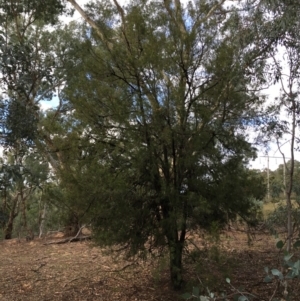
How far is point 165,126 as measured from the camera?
249 inches

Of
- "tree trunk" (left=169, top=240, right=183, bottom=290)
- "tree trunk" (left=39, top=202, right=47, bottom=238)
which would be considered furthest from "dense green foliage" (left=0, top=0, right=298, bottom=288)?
"tree trunk" (left=39, top=202, right=47, bottom=238)

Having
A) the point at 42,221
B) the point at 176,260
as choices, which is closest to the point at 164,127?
the point at 176,260

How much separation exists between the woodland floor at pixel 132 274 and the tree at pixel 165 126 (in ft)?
1.53

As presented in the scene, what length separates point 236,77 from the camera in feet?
21.1

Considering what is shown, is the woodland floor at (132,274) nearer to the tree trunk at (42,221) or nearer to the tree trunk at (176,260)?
the tree trunk at (176,260)

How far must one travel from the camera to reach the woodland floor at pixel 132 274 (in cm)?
654

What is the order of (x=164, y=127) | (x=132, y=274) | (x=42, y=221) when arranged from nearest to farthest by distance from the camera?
(x=164, y=127) < (x=132, y=274) < (x=42, y=221)

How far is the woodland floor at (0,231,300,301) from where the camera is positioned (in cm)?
654

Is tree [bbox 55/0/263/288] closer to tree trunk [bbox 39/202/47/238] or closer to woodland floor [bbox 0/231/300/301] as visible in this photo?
woodland floor [bbox 0/231/300/301]

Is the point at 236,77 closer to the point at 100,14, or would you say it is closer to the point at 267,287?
the point at 100,14

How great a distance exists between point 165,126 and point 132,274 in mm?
3312

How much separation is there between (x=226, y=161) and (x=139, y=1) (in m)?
2.85

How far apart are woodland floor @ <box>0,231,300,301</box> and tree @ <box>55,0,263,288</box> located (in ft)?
1.53

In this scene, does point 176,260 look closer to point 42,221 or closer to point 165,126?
point 165,126
